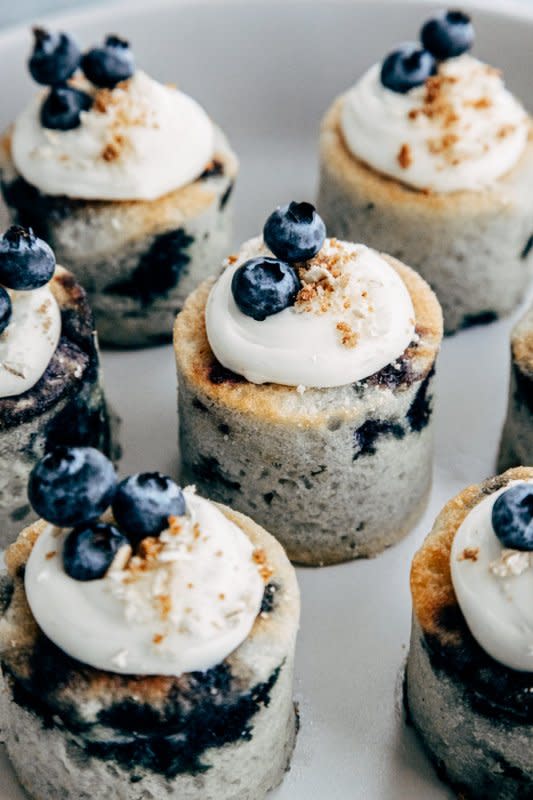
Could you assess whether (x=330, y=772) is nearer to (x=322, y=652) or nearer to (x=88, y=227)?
(x=322, y=652)

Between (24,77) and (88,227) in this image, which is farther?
(24,77)

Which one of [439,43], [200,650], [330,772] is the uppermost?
[439,43]

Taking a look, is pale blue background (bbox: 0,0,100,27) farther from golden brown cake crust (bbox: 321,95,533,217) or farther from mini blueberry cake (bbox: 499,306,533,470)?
mini blueberry cake (bbox: 499,306,533,470)

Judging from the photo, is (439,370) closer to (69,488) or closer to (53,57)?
(53,57)

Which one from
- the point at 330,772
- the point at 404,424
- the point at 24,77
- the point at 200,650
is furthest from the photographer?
the point at 24,77

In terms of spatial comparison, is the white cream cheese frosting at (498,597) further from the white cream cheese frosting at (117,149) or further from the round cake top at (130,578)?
the white cream cheese frosting at (117,149)

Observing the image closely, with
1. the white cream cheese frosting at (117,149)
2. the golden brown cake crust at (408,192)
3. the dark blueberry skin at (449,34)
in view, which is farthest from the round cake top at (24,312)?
the dark blueberry skin at (449,34)

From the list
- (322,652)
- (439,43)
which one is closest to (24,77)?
(439,43)

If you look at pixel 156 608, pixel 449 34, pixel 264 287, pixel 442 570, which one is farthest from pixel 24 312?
pixel 449 34
